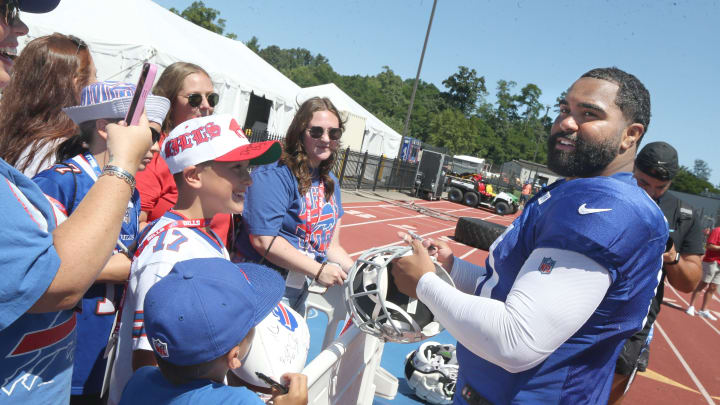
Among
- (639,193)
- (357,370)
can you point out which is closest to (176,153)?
(357,370)

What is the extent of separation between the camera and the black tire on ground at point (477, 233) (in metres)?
13.0

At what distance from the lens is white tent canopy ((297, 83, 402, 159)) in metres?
22.9

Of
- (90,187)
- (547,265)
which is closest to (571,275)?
(547,265)

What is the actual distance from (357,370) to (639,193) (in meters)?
1.85

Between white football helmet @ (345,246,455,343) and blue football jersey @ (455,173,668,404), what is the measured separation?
0.29 meters

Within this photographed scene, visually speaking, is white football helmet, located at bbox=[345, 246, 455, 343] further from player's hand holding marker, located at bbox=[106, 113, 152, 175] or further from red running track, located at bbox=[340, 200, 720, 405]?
red running track, located at bbox=[340, 200, 720, 405]

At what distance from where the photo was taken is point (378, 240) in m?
11.3

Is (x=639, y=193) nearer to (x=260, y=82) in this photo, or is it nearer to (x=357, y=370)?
(x=357, y=370)

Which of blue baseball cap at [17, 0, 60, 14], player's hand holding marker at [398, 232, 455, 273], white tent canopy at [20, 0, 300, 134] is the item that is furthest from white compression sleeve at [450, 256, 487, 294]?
white tent canopy at [20, 0, 300, 134]

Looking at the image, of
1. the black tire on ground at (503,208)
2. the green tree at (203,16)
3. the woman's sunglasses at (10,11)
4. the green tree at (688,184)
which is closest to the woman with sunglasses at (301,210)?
the woman's sunglasses at (10,11)

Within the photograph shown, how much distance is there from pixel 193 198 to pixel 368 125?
23595 millimetres

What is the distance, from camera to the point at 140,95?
1456mm

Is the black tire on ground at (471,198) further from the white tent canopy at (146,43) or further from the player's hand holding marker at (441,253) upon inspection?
the player's hand holding marker at (441,253)

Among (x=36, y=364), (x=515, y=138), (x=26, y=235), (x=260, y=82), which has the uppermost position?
(x=515, y=138)
